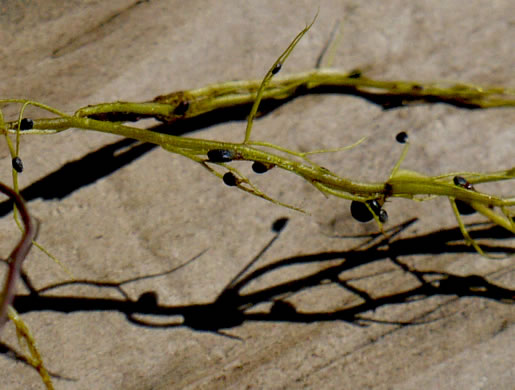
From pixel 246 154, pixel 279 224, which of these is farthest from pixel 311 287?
pixel 246 154

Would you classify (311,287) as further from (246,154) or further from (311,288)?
(246,154)

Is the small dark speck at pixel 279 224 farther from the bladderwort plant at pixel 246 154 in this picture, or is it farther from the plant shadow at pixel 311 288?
the bladderwort plant at pixel 246 154

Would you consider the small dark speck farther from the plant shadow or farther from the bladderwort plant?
the bladderwort plant

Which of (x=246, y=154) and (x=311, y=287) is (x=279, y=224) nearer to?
(x=311, y=287)

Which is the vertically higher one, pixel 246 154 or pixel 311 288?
pixel 246 154

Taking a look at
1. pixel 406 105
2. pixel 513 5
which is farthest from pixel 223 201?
pixel 513 5

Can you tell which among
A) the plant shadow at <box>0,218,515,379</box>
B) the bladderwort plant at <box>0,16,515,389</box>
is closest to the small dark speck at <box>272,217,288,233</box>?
the plant shadow at <box>0,218,515,379</box>

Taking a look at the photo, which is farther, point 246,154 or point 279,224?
point 279,224

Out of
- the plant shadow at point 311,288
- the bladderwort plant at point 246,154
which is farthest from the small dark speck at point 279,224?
the bladderwort plant at point 246,154

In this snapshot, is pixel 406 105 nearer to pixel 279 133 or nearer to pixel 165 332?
pixel 279 133
